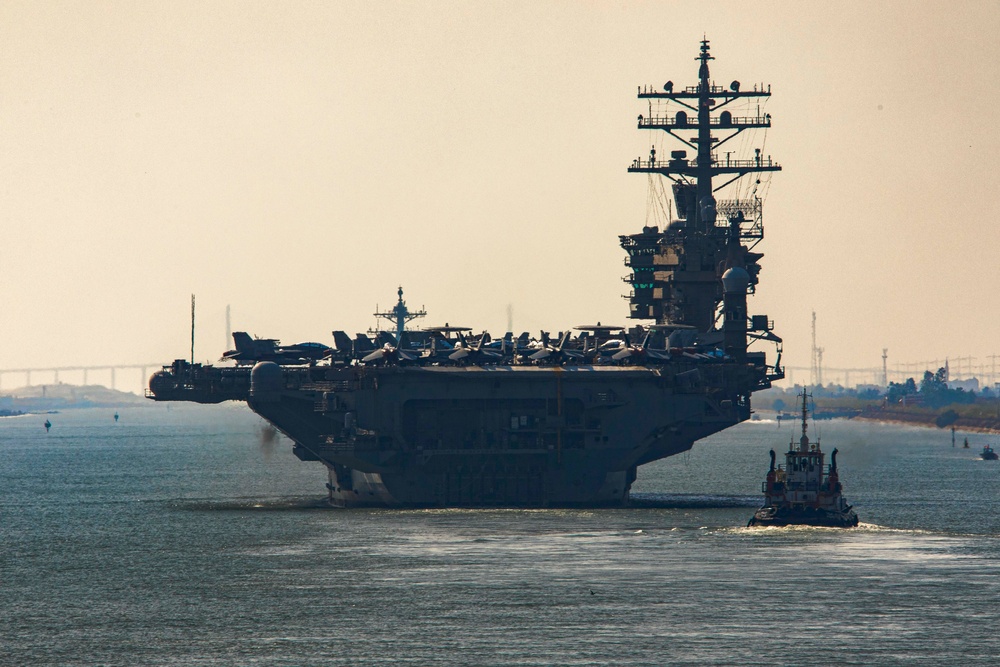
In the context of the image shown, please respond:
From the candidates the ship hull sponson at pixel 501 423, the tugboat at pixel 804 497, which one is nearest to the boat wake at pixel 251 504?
the ship hull sponson at pixel 501 423

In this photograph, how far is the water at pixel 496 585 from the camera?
41844 mm

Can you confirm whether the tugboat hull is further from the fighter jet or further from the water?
the fighter jet

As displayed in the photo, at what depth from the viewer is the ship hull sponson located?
224 ft

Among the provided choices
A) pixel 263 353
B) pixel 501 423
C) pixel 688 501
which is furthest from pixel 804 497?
pixel 263 353

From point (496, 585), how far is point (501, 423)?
19.1 m

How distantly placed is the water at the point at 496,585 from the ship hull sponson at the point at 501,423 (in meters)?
1.80

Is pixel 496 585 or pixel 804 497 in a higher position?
pixel 804 497

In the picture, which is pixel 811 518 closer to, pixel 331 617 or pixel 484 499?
pixel 484 499

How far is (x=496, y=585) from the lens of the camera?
166 ft

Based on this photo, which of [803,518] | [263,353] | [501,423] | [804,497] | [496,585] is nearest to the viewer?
[496,585]

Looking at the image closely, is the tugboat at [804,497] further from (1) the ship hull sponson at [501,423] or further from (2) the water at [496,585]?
(1) the ship hull sponson at [501,423]

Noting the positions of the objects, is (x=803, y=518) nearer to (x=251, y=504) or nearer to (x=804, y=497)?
(x=804, y=497)

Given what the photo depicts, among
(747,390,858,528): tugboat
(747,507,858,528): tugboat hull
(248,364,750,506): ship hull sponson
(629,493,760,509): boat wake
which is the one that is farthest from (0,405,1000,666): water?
(248,364,750,506): ship hull sponson

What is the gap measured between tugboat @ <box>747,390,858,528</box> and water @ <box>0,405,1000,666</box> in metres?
0.97
